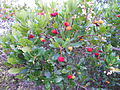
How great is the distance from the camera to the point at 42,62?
196 centimetres

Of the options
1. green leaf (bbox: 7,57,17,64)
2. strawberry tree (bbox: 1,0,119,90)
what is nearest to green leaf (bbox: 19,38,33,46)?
strawberry tree (bbox: 1,0,119,90)

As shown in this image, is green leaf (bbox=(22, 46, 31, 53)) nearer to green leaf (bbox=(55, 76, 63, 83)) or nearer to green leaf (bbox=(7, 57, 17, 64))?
green leaf (bbox=(7, 57, 17, 64))

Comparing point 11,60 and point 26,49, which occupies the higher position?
point 26,49

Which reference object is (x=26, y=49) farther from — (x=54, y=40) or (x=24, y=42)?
(x=54, y=40)

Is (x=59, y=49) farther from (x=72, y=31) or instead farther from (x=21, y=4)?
(x=21, y=4)

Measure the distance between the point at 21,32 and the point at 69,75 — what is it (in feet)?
2.34

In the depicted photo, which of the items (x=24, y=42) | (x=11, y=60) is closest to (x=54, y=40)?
(x=24, y=42)

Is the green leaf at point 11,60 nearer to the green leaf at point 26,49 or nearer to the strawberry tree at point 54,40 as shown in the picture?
the strawberry tree at point 54,40

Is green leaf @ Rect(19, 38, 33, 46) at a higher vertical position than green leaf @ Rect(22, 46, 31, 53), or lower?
higher

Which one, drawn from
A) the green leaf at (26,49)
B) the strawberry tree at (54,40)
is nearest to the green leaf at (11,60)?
the strawberry tree at (54,40)

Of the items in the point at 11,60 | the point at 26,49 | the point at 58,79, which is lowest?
the point at 58,79

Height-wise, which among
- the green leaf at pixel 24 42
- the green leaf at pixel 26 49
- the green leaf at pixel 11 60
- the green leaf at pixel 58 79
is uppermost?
the green leaf at pixel 24 42

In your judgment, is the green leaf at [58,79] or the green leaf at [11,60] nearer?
the green leaf at [11,60]

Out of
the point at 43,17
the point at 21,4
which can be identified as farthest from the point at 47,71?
the point at 21,4
